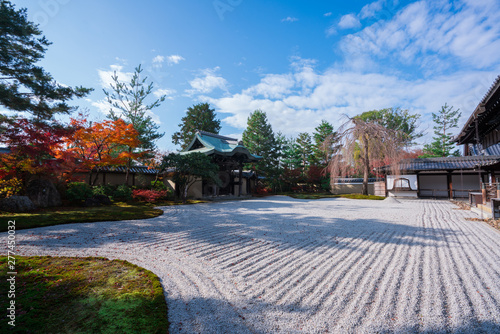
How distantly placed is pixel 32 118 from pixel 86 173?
6580 millimetres

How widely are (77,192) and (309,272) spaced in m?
10.8

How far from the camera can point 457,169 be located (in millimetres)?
15172

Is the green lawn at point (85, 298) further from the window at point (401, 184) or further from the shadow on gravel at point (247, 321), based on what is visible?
the window at point (401, 184)

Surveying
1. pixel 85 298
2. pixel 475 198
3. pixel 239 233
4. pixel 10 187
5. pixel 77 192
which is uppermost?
pixel 10 187

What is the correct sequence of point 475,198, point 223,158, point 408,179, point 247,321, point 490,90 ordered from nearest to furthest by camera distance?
point 247,321, point 490,90, point 475,198, point 223,158, point 408,179

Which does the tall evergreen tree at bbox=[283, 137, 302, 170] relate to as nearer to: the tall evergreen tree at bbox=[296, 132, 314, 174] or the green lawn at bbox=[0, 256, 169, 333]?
the tall evergreen tree at bbox=[296, 132, 314, 174]

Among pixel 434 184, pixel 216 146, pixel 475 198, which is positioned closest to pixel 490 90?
pixel 475 198

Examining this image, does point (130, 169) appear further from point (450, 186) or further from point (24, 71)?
point (450, 186)

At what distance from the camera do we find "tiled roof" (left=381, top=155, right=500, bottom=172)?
48.7 ft

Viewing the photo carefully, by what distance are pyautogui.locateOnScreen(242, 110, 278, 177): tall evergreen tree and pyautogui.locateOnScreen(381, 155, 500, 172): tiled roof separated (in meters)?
12.2

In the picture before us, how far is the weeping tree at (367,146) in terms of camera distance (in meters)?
15.8

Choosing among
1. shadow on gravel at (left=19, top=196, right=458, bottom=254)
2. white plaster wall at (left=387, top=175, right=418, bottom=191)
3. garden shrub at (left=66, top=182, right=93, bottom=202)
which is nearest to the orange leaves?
garden shrub at (left=66, top=182, right=93, bottom=202)

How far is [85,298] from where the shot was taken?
91.4 inches

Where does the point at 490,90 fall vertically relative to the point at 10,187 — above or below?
above
